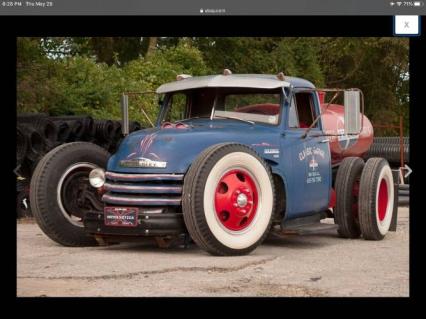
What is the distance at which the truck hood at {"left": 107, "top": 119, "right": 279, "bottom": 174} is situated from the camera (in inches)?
322

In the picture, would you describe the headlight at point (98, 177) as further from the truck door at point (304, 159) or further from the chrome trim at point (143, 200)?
the truck door at point (304, 159)

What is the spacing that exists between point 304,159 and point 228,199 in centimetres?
152

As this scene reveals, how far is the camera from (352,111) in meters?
8.98

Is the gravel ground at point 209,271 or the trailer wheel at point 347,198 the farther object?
the trailer wheel at point 347,198

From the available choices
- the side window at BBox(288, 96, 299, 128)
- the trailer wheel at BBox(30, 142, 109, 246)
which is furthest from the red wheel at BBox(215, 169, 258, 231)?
the trailer wheel at BBox(30, 142, 109, 246)

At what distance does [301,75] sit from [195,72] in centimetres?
385

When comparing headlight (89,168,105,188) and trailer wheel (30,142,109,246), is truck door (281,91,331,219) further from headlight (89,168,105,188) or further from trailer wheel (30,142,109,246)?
trailer wheel (30,142,109,246)

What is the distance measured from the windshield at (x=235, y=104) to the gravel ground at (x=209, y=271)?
4.92ft

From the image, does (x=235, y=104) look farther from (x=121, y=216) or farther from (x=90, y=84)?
(x=90, y=84)

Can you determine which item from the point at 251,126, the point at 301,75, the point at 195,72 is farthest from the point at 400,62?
the point at 251,126

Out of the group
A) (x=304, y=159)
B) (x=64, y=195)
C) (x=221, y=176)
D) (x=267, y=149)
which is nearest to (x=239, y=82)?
(x=267, y=149)

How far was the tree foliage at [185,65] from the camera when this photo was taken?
1712cm

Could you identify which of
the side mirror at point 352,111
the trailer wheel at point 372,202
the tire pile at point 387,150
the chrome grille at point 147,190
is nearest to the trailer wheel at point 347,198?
the trailer wheel at point 372,202

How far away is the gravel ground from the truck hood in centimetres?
92
